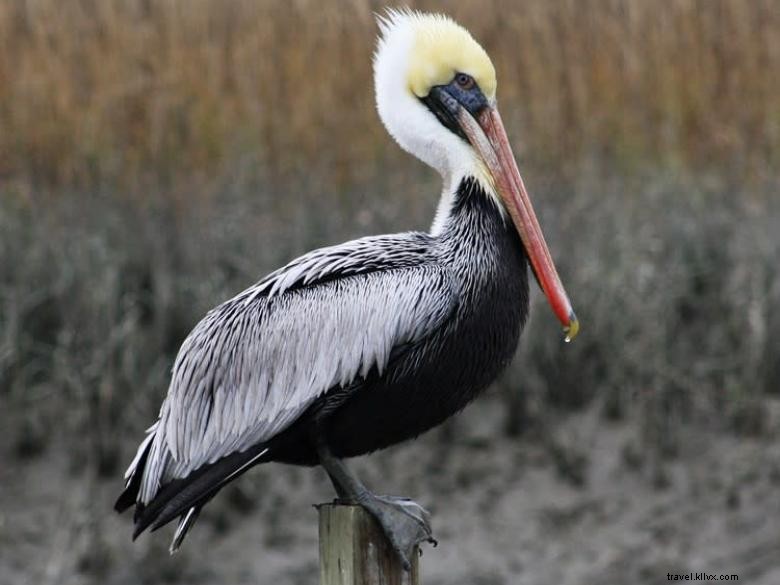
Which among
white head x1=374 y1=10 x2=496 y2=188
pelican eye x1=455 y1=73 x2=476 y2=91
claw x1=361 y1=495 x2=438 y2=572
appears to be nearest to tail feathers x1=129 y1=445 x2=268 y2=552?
claw x1=361 y1=495 x2=438 y2=572

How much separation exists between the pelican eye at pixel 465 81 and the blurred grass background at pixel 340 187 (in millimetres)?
2158

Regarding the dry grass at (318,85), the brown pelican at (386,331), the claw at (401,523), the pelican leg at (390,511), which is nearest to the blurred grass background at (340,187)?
the dry grass at (318,85)

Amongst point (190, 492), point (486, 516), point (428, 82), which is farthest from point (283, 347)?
point (486, 516)

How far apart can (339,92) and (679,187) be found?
1420 millimetres

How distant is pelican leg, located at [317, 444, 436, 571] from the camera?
10.4ft

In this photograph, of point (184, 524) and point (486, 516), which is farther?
point (486, 516)

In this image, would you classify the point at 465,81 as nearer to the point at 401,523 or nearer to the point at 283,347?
the point at 283,347

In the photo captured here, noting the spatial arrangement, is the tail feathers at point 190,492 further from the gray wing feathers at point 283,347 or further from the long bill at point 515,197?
the long bill at point 515,197

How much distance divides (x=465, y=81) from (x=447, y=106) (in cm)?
8

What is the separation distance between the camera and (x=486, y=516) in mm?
5664

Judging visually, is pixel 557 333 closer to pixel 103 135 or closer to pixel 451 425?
pixel 451 425

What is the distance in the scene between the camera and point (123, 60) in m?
6.31

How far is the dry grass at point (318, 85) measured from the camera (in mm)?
6199

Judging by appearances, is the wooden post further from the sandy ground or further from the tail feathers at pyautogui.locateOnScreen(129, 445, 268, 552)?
the sandy ground
